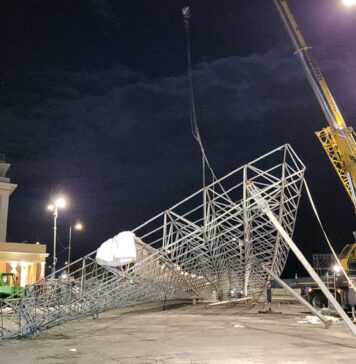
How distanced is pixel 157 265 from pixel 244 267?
619 cm

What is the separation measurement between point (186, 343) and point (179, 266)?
8393 millimetres

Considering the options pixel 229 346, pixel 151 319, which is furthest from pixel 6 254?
pixel 229 346

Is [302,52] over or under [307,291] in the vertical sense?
over

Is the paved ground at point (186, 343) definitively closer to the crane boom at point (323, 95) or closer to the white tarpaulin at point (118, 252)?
the white tarpaulin at point (118, 252)

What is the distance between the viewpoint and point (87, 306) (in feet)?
61.8

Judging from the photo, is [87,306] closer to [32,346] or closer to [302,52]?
[32,346]

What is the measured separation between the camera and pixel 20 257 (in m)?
44.7

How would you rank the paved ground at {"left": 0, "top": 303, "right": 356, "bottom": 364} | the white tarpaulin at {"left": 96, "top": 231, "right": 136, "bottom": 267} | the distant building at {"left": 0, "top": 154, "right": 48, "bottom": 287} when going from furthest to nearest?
the distant building at {"left": 0, "top": 154, "right": 48, "bottom": 287}, the white tarpaulin at {"left": 96, "top": 231, "right": 136, "bottom": 267}, the paved ground at {"left": 0, "top": 303, "right": 356, "bottom": 364}

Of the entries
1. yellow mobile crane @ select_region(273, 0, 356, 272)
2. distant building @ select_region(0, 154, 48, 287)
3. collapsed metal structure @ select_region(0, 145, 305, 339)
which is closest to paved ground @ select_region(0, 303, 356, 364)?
collapsed metal structure @ select_region(0, 145, 305, 339)

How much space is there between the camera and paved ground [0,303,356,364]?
11.5m

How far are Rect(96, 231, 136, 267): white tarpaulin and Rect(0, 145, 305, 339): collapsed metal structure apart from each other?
4.31 ft

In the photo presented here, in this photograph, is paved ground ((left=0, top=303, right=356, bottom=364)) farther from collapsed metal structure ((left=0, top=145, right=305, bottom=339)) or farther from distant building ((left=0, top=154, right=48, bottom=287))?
distant building ((left=0, top=154, right=48, bottom=287))

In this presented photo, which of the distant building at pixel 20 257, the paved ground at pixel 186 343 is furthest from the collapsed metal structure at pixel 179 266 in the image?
the distant building at pixel 20 257

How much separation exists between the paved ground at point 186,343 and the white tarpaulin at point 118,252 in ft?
8.38
